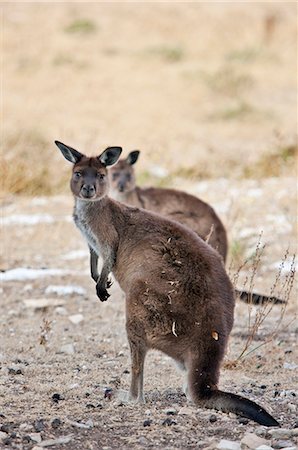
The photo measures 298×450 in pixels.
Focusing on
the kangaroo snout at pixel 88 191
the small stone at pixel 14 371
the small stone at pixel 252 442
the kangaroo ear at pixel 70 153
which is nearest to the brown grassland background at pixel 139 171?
the small stone at pixel 14 371

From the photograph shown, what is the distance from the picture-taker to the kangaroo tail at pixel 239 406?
471 cm

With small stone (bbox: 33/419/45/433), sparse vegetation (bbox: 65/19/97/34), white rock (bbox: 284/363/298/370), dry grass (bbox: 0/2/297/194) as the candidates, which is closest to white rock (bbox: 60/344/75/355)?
white rock (bbox: 284/363/298/370)

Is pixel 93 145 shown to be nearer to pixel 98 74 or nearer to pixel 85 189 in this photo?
pixel 98 74

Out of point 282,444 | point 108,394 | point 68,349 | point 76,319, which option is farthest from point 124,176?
point 282,444

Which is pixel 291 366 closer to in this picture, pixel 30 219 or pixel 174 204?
pixel 174 204

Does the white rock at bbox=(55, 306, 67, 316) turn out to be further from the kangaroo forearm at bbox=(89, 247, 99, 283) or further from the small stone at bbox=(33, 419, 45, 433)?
the small stone at bbox=(33, 419, 45, 433)

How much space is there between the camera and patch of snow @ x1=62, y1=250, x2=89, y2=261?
32.5ft

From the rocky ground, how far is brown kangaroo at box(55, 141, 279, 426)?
0.43 ft

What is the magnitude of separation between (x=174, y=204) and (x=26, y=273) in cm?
165

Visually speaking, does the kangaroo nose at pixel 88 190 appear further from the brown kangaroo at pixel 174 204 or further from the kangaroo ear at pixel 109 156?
the brown kangaroo at pixel 174 204

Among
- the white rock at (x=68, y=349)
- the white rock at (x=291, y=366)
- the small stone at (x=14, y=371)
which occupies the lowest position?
the white rock at (x=68, y=349)

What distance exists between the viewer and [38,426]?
477 cm

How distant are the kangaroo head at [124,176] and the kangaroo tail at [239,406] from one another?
545cm

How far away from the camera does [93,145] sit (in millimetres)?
16375
